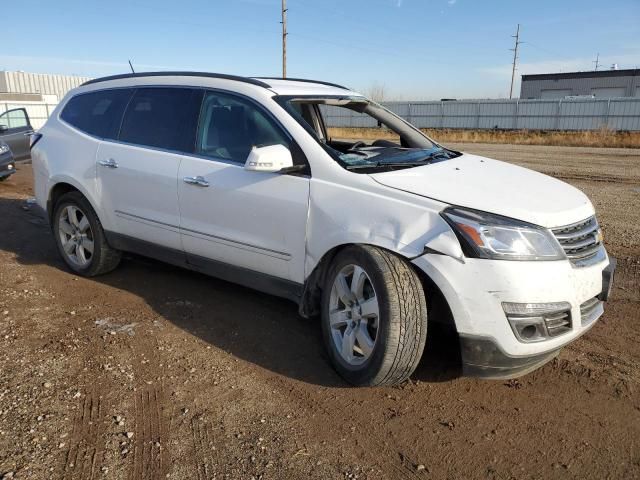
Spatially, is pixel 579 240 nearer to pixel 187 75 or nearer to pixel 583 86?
pixel 187 75

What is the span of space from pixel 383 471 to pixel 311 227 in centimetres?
152

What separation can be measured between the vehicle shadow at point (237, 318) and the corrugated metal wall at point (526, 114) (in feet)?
81.5

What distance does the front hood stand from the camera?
2998 millimetres

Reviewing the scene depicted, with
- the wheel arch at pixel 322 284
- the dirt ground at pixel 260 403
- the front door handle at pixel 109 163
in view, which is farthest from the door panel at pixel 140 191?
the wheel arch at pixel 322 284

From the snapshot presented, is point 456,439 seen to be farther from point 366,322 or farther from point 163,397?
point 163,397

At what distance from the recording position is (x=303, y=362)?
3.62m

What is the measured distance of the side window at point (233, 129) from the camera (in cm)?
382

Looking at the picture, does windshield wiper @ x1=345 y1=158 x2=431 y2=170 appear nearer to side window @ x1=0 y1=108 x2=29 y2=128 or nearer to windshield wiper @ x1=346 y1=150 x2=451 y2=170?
windshield wiper @ x1=346 y1=150 x2=451 y2=170

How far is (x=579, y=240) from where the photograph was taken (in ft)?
10.3

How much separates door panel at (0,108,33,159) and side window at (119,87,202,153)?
8.37 meters

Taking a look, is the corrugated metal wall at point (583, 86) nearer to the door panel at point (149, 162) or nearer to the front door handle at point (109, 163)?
the door panel at point (149, 162)

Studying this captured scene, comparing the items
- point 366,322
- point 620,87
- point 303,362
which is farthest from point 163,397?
point 620,87

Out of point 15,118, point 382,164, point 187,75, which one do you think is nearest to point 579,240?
point 382,164

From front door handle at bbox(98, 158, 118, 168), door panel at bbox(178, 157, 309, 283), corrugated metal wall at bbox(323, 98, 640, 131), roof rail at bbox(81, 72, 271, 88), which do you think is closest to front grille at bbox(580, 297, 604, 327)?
door panel at bbox(178, 157, 309, 283)
